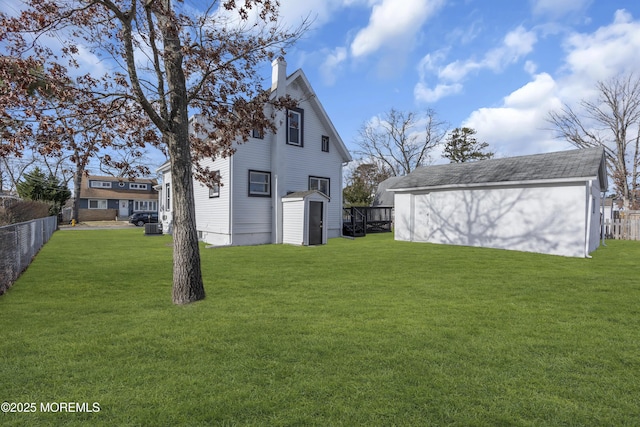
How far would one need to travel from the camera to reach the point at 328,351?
3.60 metres

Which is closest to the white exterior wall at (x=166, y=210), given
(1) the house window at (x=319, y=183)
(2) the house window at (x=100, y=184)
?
(1) the house window at (x=319, y=183)

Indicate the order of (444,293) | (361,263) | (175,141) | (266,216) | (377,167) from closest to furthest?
(175,141) < (444,293) < (361,263) < (266,216) < (377,167)

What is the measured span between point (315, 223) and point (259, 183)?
10.2ft

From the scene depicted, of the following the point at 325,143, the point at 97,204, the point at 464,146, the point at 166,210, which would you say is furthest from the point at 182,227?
the point at 97,204

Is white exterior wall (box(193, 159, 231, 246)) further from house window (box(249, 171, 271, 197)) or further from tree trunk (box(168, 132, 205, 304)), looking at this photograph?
tree trunk (box(168, 132, 205, 304))

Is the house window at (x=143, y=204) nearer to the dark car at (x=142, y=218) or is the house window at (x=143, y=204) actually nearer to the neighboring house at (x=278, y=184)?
the dark car at (x=142, y=218)

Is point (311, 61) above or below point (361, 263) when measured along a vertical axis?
above

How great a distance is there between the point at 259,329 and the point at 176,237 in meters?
2.31

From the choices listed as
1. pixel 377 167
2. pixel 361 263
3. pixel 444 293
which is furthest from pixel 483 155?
pixel 444 293

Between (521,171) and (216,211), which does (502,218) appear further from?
(216,211)

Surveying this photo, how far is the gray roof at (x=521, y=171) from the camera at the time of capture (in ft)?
37.8

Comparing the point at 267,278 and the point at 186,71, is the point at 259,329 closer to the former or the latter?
the point at 267,278

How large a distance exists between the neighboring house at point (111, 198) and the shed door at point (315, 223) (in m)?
32.8

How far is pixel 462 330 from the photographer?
4.23m
